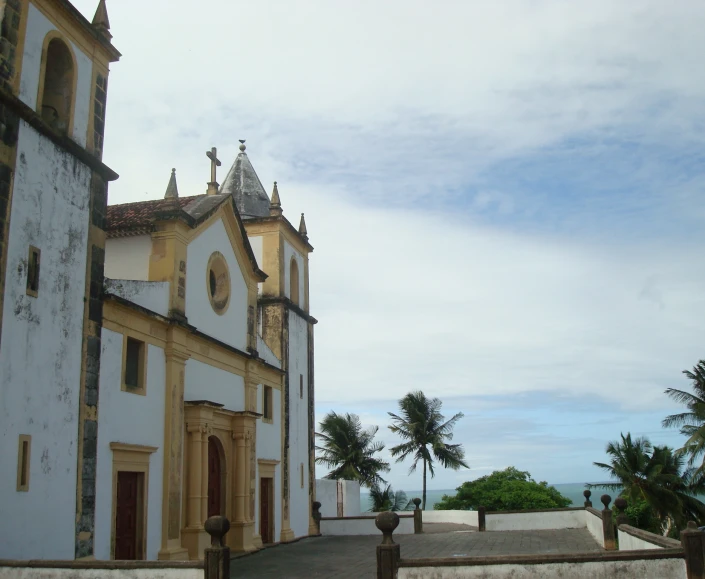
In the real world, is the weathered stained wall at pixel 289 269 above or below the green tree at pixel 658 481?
above

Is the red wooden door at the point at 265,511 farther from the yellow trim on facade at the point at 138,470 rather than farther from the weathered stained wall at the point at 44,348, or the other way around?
the weathered stained wall at the point at 44,348

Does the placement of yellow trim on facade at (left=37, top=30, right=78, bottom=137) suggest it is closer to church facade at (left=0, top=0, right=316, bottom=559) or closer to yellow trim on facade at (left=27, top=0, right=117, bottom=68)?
church facade at (left=0, top=0, right=316, bottom=559)

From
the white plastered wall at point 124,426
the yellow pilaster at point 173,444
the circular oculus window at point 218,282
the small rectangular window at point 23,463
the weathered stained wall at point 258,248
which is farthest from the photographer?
the weathered stained wall at point 258,248

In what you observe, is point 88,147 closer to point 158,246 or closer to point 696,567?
point 158,246

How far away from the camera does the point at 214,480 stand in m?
18.8

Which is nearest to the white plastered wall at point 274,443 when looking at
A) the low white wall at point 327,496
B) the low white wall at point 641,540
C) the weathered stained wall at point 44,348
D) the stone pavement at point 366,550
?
the stone pavement at point 366,550

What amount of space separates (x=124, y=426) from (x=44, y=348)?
11.1 feet

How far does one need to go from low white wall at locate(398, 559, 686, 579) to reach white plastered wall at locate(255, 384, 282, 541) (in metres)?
12.3

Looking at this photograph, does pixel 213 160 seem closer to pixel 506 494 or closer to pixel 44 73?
pixel 44 73

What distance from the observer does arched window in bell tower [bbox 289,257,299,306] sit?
25875 millimetres

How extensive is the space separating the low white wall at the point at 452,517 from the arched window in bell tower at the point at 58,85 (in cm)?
2206

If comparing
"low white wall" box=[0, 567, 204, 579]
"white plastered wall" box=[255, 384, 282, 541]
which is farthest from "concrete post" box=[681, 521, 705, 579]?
"white plastered wall" box=[255, 384, 282, 541]

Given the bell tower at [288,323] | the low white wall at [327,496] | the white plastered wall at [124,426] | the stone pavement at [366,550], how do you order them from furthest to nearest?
the low white wall at [327,496], the bell tower at [288,323], the stone pavement at [366,550], the white plastered wall at [124,426]

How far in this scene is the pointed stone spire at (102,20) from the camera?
1355 cm
